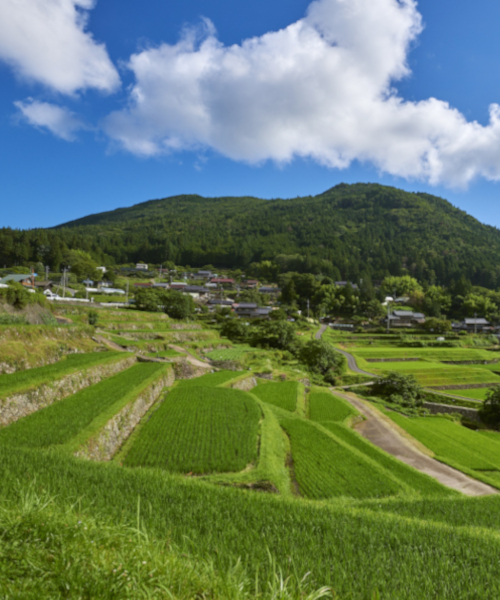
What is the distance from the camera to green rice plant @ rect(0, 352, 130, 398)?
12813mm

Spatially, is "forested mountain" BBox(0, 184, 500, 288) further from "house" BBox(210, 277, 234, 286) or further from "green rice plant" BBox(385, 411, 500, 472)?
"green rice plant" BBox(385, 411, 500, 472)

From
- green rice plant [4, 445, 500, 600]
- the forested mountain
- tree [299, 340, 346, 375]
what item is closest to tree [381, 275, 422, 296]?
the forested mountain

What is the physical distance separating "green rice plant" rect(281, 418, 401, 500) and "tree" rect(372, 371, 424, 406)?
63.2 feet

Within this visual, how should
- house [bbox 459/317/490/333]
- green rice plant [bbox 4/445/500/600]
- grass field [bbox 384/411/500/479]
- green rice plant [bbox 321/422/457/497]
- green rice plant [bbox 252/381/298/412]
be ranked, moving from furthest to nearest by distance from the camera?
house [bbox 459/317/490/333] < green rice plant [bbox 252/381/298/412] < grass field [bbox 384/411/500/479] < green rice plant [bbox 321/422/457/497] < green rice plant [bbox 4/445/500/600]

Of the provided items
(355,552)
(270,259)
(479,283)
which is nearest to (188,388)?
(355,552)

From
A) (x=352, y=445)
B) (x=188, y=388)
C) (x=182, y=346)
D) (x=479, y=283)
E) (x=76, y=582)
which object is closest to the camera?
(x=76, y=582)

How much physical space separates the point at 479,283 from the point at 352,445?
465ft

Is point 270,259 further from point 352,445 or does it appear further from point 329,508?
point 329,508

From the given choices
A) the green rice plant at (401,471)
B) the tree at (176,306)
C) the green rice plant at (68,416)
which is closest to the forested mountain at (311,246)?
the tree at (176,306)

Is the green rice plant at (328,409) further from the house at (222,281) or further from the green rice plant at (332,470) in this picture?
the house at (222,281)

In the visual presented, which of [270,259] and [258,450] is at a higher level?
[270,259]

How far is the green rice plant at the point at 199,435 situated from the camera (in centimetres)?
1216

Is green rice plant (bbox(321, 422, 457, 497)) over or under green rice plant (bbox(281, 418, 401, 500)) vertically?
under

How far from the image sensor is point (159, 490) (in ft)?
20.4
